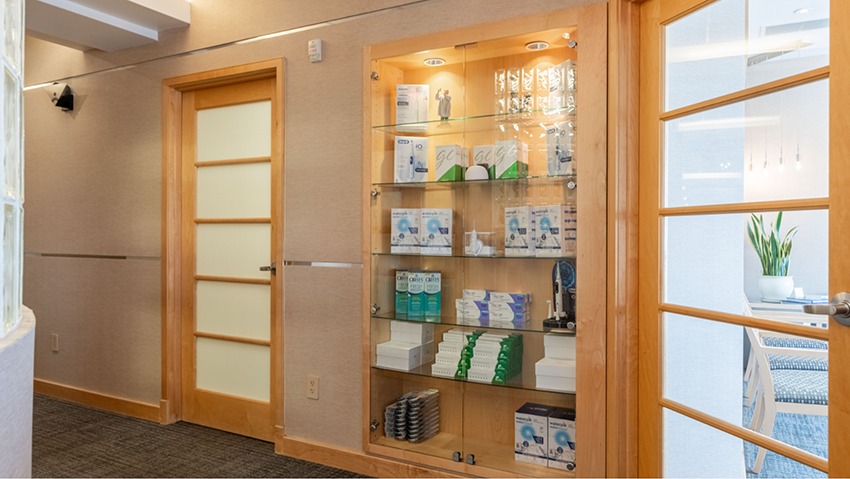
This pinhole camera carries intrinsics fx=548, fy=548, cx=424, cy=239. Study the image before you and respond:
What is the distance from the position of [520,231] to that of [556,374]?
0.66 meters

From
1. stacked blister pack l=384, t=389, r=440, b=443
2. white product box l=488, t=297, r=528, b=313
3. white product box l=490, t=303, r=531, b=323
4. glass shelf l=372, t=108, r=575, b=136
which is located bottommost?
stacked blister pack l=384, t=389, r=440, b=443

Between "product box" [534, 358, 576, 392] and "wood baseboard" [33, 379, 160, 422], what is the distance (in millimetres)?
2628

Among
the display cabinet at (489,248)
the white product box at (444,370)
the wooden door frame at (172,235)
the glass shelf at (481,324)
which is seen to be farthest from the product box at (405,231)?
the wooden door frame at (172,235)

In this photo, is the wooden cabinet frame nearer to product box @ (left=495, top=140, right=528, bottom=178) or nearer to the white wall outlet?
product box @ (left=495, top=140, right=528, bottom=178)

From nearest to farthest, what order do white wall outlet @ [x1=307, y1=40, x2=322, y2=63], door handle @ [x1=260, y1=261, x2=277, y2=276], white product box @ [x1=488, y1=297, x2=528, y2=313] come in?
white product box @ [x1=488, y1=297, x2=528, y2=313], white wall outlet @ [x1=307, y1=40, x2=322, y2=63], door handle @ [x1=260, y1=261, x2=277, y2=276]

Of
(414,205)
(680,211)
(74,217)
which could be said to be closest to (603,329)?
(680,211)

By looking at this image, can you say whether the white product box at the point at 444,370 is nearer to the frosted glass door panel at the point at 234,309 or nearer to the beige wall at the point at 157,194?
the beige wall at the point at 157,194

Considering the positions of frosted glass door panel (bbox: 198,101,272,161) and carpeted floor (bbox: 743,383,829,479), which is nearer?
carpeted floor (bbox: 743,383,829,479)

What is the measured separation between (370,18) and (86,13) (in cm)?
176

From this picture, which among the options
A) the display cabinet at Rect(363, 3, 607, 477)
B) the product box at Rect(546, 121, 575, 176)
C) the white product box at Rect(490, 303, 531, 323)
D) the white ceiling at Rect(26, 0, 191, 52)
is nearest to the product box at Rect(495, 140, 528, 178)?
the display cabinet at Rect(363, 3, 607, 477)

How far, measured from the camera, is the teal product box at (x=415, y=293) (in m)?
2.79

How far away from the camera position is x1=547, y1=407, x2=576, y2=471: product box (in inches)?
94.3

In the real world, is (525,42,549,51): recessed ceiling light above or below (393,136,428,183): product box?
above

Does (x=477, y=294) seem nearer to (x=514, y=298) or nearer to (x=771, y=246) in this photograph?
(x=514, y=298)
